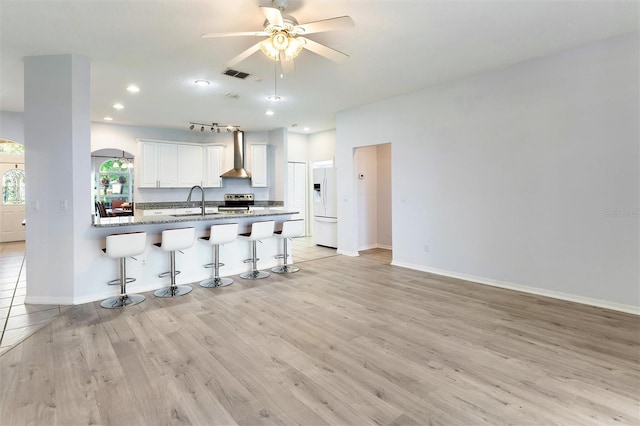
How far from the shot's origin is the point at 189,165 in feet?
26.8

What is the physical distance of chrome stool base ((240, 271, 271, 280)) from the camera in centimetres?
505

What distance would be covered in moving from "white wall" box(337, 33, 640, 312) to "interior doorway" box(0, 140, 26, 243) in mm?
9232

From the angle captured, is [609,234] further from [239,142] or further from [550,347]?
[239,142]

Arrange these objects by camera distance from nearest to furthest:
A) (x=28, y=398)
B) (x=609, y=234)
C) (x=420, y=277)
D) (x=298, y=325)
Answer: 1. (x=28, y=398)
2. (x=298, y=325)
3. (x=609, y=234)
4. (x=420, y=277)

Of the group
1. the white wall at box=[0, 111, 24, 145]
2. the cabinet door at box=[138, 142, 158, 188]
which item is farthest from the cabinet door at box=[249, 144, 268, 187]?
the white wall at box=[0, 111, 24, 145]

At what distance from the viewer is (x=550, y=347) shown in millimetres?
2729

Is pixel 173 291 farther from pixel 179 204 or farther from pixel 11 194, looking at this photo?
pixel 11 194

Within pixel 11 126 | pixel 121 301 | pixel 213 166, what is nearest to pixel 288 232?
pixel 121 301

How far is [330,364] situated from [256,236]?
111 inches

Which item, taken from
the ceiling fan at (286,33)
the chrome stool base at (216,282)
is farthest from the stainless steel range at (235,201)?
the ceiling fan at (286,33)

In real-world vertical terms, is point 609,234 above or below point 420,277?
above

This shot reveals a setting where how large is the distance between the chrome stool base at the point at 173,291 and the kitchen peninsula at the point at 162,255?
171 millimetres

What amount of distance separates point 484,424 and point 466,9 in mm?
3185

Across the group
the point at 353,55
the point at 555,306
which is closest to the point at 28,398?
the point at 353,55
